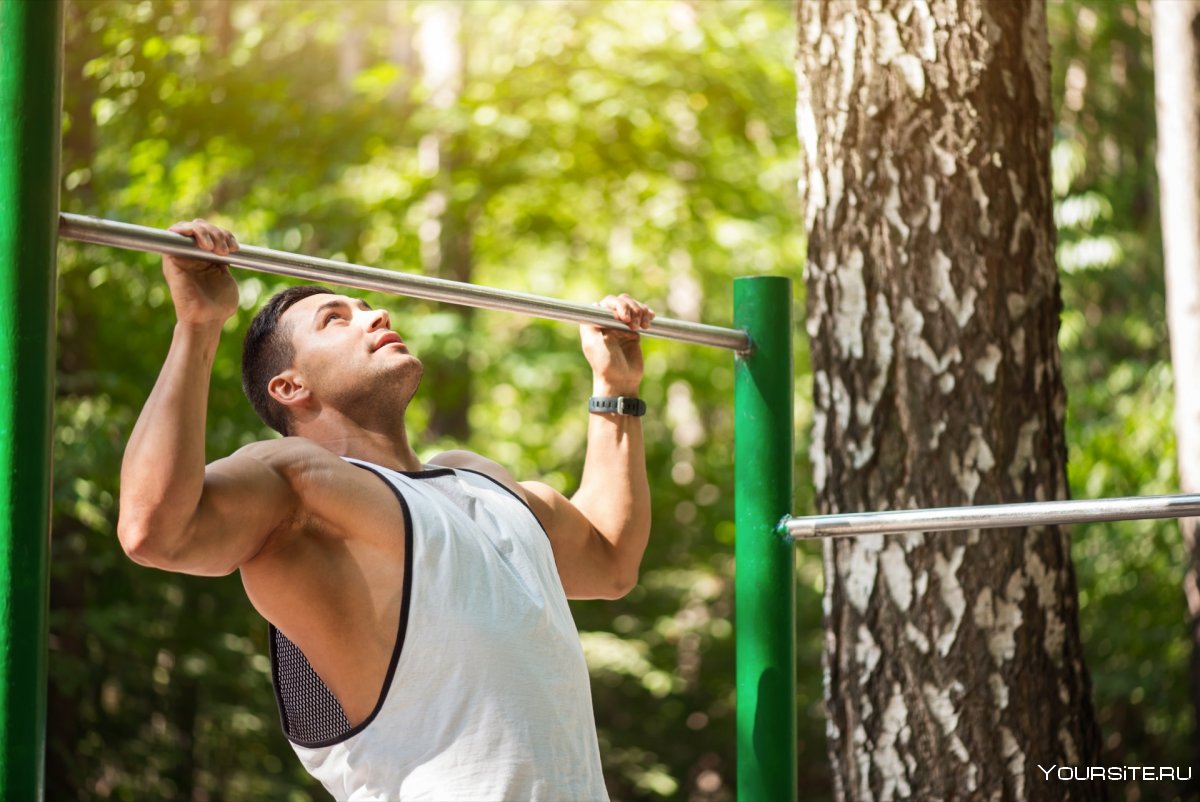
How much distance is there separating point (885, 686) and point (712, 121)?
656 centimetres

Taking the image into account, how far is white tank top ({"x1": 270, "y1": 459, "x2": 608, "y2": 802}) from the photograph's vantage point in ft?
4.97

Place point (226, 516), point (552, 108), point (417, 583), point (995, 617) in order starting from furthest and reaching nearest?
point (552, 108) < point (995, 617) < point (417, 583) < point (226, 516)

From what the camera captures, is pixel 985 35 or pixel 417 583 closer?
pixel 417 583

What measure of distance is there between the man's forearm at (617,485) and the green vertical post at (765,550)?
185mm

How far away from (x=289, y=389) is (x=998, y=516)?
0.96m

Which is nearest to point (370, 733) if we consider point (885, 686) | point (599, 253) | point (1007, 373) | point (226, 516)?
point (226, 516)

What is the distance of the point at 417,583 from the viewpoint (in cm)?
155

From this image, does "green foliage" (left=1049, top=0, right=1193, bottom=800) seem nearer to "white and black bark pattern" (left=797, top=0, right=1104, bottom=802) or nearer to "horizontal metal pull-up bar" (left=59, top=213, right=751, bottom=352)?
"white and black bark pattern" (left=797, top=0, right=1104, bottom=802)

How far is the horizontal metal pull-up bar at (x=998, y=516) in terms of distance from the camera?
5.56 ft

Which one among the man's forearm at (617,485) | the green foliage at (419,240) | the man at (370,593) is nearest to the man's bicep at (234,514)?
the man at (370,593)

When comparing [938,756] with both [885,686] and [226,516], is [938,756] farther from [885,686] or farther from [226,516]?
[226,516]

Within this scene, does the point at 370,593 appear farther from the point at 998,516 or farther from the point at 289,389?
the point at 998,516

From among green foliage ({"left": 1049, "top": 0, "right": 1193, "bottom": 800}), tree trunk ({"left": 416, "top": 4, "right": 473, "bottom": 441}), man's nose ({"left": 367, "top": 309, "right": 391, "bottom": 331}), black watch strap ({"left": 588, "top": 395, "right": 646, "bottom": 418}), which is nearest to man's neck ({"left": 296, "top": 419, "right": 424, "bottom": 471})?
Answer: man's nose ({"left": 367, "top": 309, "right": 391, "bottom": 331})

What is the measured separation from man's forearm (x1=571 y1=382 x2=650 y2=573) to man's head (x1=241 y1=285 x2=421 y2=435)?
359 millimetres
